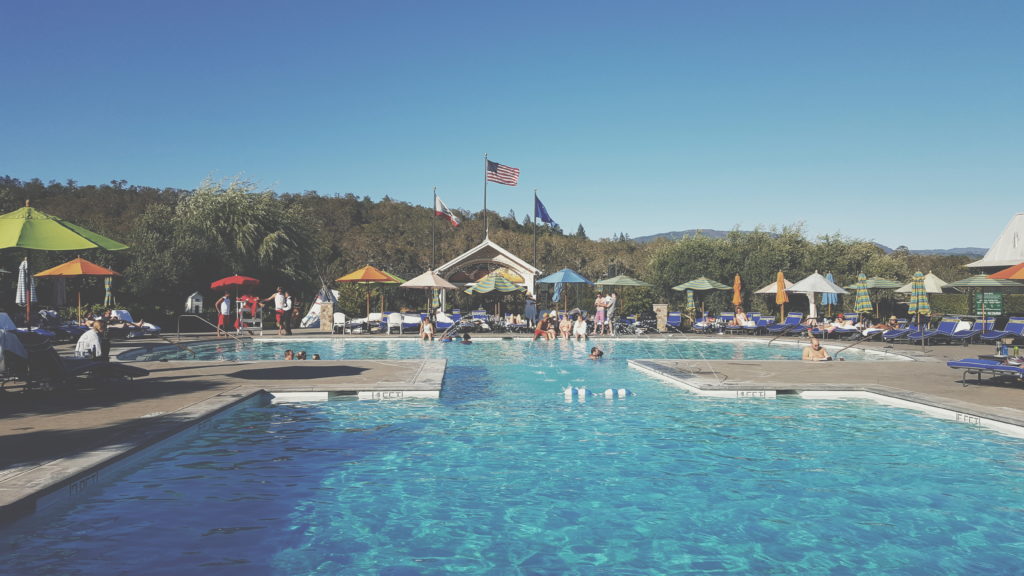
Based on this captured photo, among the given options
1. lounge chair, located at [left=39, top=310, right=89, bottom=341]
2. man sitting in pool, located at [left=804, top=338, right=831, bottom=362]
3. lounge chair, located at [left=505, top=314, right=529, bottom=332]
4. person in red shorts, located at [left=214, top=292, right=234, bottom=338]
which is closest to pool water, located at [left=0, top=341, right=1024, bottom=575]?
man sitting in pool, located at [left=804, top=338, right=831, bottom=362]

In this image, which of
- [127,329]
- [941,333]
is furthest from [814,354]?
[127,329]

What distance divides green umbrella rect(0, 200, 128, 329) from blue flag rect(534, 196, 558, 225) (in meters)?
22.1

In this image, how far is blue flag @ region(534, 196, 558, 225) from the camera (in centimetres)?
2991

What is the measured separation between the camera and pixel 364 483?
20.6 ft

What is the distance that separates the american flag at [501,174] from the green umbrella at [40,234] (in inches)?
820

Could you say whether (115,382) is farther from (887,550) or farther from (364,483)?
(887,550)

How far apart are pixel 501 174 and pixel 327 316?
10111 mm

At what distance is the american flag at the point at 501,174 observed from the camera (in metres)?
29.0

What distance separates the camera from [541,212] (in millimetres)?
30047

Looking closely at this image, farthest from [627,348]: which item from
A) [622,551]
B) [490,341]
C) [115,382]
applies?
[622,551]

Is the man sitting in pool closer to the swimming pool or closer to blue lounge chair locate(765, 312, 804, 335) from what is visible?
the swimming pool

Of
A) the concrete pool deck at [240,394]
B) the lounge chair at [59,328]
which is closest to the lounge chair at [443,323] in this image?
the concrete pool deck at [240,394]

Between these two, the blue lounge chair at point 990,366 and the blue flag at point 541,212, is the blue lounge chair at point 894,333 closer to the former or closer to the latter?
the blue lounge chair at point 990,366

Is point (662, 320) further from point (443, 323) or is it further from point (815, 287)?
point (443, 323)
